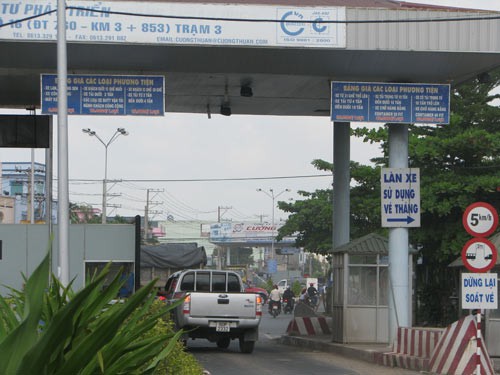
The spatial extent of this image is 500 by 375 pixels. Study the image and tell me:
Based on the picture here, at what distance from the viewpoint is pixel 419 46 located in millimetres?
19234

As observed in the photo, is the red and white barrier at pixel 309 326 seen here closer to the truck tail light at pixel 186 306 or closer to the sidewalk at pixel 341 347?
the sidewalk at pixel 341 347

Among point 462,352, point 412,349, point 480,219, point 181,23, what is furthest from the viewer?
point 181,23

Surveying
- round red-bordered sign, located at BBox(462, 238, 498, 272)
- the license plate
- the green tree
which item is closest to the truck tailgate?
the license plate

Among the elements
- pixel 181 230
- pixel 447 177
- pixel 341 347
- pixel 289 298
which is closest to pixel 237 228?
pixel 181 230

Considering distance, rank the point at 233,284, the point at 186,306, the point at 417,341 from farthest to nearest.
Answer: the point at 233,284
the point at 186,306
the point at 417,341

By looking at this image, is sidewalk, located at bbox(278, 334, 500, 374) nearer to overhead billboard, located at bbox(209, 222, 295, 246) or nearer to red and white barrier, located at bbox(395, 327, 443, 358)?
red and white barrier, located at bbox(395, 327, 443, 358)

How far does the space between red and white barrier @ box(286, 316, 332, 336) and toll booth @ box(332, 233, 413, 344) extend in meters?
4.39

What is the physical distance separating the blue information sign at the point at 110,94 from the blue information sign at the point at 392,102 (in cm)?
379

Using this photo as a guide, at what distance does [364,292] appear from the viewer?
2217cm

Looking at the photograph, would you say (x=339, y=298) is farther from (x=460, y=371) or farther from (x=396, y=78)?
(x=460, y=371)

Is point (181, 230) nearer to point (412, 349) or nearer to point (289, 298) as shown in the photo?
point (289, 298)

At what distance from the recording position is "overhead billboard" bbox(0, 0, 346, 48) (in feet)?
61.0

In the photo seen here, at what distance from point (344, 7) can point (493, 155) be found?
13111 millimetres

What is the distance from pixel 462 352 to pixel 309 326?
461 inches
